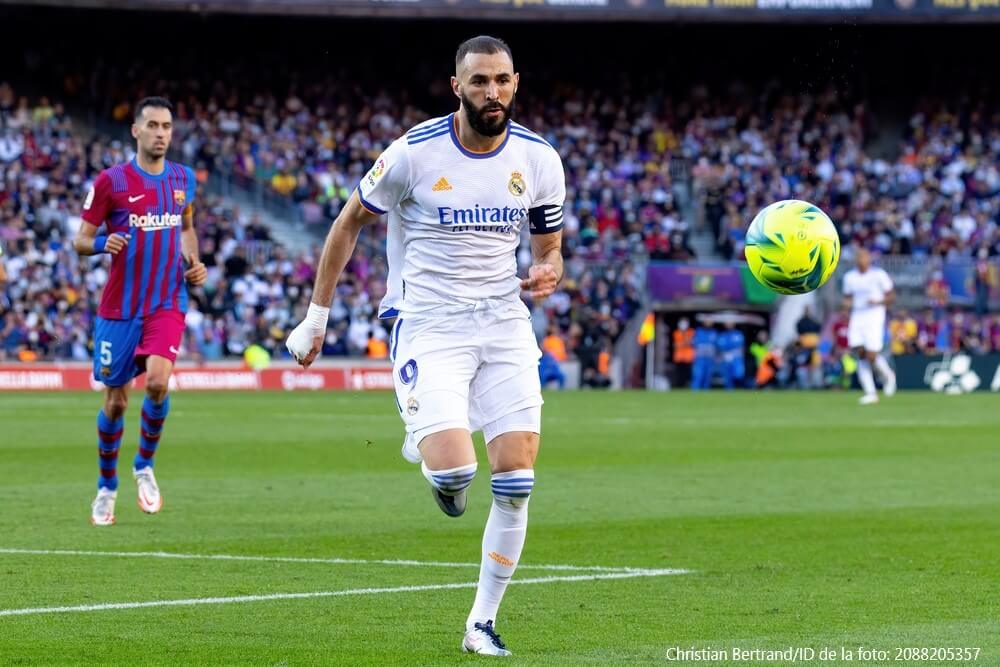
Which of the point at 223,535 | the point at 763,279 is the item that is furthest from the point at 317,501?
the point at 763,279

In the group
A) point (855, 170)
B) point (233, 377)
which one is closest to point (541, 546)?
point (233, 377)

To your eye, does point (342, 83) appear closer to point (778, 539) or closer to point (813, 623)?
point (778, 539)

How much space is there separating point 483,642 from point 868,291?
23.7 meters

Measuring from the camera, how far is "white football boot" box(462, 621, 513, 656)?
21.3 ft

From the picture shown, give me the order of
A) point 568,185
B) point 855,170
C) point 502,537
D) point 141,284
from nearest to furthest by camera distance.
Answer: point 502,537 → point 141,284 → point 568,185 → point 855,170

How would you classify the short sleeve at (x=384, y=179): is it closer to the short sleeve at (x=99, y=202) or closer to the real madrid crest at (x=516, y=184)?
the real madrid crest at (x=516, y=184)

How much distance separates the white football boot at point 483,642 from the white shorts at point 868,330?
2350 cm

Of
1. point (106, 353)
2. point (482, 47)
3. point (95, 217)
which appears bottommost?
point (106, 353)

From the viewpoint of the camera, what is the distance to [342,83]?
45281 mm

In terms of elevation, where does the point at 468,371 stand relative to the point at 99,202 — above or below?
below

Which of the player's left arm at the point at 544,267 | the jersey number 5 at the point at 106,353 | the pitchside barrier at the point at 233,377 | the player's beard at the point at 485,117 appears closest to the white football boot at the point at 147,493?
the jersey number 5 at the point at 106,353

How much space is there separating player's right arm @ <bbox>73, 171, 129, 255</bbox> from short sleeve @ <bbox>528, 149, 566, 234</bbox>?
4.81 meters

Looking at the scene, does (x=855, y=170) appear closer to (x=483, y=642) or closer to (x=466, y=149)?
(x=466, y=149)

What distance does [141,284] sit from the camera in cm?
1177
